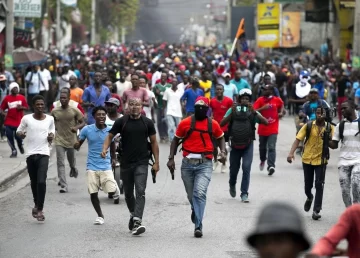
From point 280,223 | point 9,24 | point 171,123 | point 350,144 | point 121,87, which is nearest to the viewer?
point 280,223

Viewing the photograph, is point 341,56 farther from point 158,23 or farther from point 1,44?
point 158,23

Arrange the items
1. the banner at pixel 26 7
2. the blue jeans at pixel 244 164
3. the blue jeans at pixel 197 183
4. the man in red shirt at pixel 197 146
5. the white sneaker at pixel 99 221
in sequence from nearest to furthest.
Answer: the blue jeans at pixel 197 183
the man in red shirt at pixel 197 146
the white sneaker at pixel 99 221
the blue jeans at pixel 244 164
the banner at pixel 26 7

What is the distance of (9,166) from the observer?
19.3 m

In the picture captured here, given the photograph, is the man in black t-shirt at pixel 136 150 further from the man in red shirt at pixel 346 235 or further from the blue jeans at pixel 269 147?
the man in red shirt at pixel 346 235

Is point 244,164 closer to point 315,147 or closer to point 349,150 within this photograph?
point 315,147

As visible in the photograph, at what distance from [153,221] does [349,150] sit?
259cm

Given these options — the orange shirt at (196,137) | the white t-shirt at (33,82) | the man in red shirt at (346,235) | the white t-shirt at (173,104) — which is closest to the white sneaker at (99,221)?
the orange shirt at (196,137)

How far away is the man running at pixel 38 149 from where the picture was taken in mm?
13070

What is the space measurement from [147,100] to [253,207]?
615 cm

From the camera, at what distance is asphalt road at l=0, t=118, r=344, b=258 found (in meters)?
11.2

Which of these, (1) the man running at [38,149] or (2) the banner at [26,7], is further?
(2) the banner at [26,7]

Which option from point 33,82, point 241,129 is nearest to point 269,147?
point 241,129

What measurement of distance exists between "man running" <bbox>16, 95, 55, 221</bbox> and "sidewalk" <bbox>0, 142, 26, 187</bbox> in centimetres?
391

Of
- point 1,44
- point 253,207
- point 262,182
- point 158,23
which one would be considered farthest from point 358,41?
point 158,23
